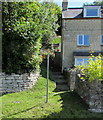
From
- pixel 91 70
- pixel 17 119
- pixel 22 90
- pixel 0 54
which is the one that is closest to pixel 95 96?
pixel 91 70

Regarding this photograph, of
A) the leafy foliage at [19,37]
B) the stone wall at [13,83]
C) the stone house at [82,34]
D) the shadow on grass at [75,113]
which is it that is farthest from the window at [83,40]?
the shadow on grass at [75,113]

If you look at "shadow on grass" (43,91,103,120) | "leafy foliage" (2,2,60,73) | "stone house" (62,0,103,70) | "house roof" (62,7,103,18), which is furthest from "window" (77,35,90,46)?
"shadow on grass" (43,91,103,120)

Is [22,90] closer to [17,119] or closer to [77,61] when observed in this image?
[17,119]

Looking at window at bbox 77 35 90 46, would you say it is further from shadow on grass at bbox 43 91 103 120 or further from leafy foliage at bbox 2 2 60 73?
shadow on grass at bbox 43 91 103 120

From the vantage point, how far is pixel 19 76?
32.6 feet

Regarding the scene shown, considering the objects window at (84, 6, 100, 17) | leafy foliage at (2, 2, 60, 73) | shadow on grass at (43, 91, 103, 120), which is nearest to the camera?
shadow on grass at (43, 91, 103, 120)

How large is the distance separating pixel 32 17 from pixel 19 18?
118 centimetres

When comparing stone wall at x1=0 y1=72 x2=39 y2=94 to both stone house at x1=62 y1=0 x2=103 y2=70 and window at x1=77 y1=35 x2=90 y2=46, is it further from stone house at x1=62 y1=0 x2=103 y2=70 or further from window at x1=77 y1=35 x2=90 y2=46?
window at x1=77 y1=35 x2=90 y2=46

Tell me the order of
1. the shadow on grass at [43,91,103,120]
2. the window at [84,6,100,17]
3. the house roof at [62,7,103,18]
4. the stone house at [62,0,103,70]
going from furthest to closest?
1. the house roof at [62,7,103,18]
2. the window at [84,6,100,17]
3. the stone house at [62,0,103,70]
4. the shadow on grass at [43,91,103,120]

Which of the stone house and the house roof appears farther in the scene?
the house roof

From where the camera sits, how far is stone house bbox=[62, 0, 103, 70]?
53.5ft

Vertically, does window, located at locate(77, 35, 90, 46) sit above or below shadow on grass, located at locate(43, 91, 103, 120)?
above

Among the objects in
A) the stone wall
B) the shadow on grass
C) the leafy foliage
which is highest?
the leafy foliage

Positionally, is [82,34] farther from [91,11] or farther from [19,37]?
[19,37]
